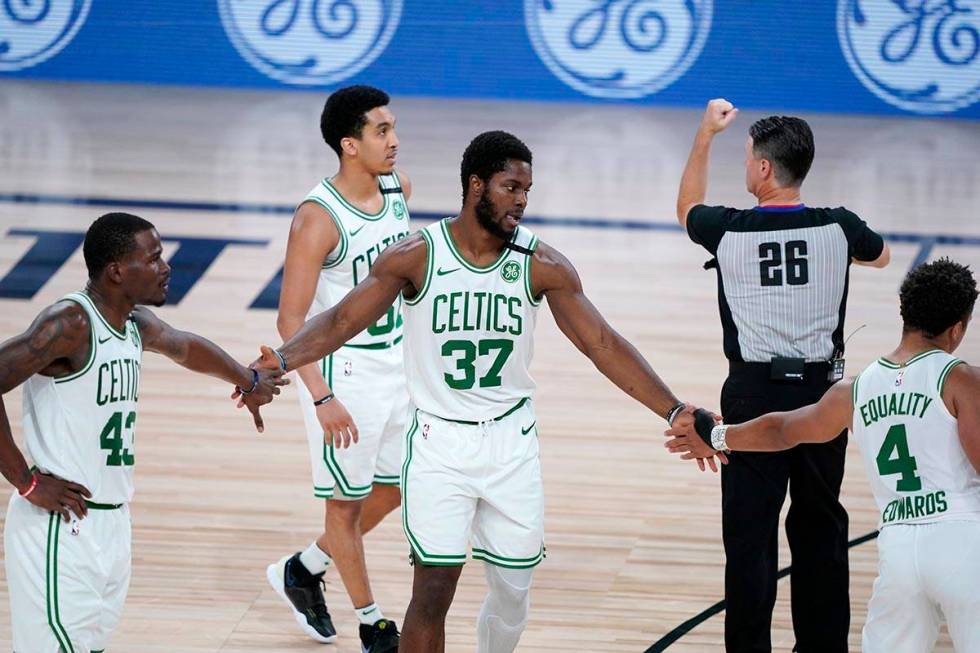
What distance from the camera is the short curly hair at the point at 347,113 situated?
17.9ft

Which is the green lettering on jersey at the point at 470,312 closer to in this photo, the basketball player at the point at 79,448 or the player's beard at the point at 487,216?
the player's beard at the point at 487,216

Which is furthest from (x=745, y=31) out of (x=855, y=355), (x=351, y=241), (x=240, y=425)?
(x=351, y=241)

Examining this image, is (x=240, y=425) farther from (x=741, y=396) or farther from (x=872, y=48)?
(x=872, y=48)

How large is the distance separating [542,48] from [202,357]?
12834 mm

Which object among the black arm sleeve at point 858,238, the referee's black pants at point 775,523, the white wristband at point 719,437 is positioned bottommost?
the referee's black pants at point 775,523

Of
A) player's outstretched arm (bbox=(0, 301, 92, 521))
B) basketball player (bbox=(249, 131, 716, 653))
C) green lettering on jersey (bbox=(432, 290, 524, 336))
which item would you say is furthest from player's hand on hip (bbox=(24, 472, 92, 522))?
green lettering on jersey (bbox=(432, 290, 524, 336))

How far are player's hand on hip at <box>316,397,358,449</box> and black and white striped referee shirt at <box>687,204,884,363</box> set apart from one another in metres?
1.31

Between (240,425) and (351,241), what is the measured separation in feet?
8.43

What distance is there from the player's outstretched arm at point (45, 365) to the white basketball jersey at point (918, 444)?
2106 mm

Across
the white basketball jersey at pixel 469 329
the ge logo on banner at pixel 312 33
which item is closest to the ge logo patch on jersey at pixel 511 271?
the white basketball jersey at pixel 469 329

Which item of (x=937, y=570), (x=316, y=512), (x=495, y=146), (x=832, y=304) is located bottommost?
(x=316, y=512)

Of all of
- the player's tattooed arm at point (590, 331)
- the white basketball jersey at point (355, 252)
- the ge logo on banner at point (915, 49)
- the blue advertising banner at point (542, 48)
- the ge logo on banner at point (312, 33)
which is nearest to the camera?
the player's tattooed arm at point (590, 331)

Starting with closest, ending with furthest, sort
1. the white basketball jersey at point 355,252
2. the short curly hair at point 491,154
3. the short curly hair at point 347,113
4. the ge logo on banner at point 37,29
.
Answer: the short curly hair at point 491,154 < the white basketball jersey at point 355,252 < the short curly hair at point 347,113 < the ge logo on banner at point 37,29

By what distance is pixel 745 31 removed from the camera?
1650 cm
